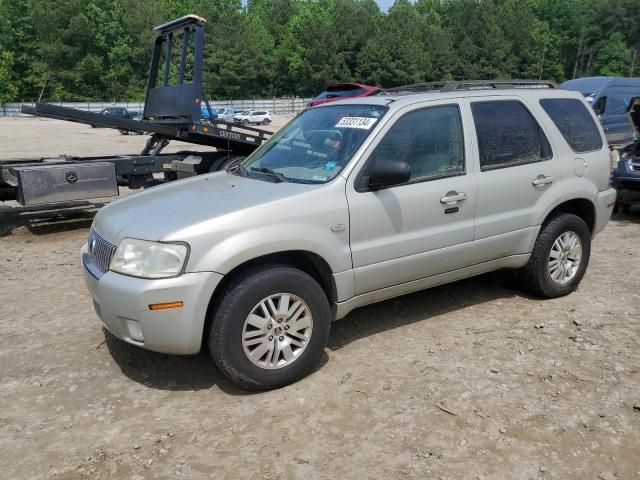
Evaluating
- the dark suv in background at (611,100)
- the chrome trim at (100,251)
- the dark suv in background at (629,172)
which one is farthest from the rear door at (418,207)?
the dark suv in background at (611,100)

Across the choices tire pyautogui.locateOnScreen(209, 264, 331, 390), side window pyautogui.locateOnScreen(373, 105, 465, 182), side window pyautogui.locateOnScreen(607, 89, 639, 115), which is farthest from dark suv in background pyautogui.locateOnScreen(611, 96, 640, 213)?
side window pyautogui.locateOnScreen(607, 89, 639, 115)

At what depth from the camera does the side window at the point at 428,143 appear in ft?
12.9

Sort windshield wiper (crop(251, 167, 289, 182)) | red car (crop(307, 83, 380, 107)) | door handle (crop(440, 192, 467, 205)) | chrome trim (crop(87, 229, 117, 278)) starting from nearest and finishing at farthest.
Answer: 1. chrome trim (crop(87, 229, 117, 278))
2. windshield wiper (crop(251, 167, 289, 182))
3. door handle (crop(440, 192, 467, 205))
4. red car (crop(307, 83, 380, 107))

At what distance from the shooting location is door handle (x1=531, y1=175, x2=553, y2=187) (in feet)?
15.0

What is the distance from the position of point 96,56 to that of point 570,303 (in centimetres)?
7953

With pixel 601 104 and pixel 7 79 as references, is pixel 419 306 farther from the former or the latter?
pixel 7 79

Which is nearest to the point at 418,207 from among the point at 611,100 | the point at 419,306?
the point at 419,306

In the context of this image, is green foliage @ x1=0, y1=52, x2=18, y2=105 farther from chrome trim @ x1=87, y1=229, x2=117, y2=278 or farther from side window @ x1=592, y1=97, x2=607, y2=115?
chrome trim @ x1=87, y1=229, x2=117, y2=278

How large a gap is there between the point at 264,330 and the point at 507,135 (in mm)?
2552

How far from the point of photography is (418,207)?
3.95m

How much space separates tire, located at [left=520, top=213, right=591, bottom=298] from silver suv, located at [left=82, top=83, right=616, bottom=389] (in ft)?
0.05

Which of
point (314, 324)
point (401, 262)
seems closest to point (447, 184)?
point (401, 262)

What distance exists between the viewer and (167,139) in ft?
28.7

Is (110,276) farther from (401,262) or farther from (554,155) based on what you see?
(554,155)
